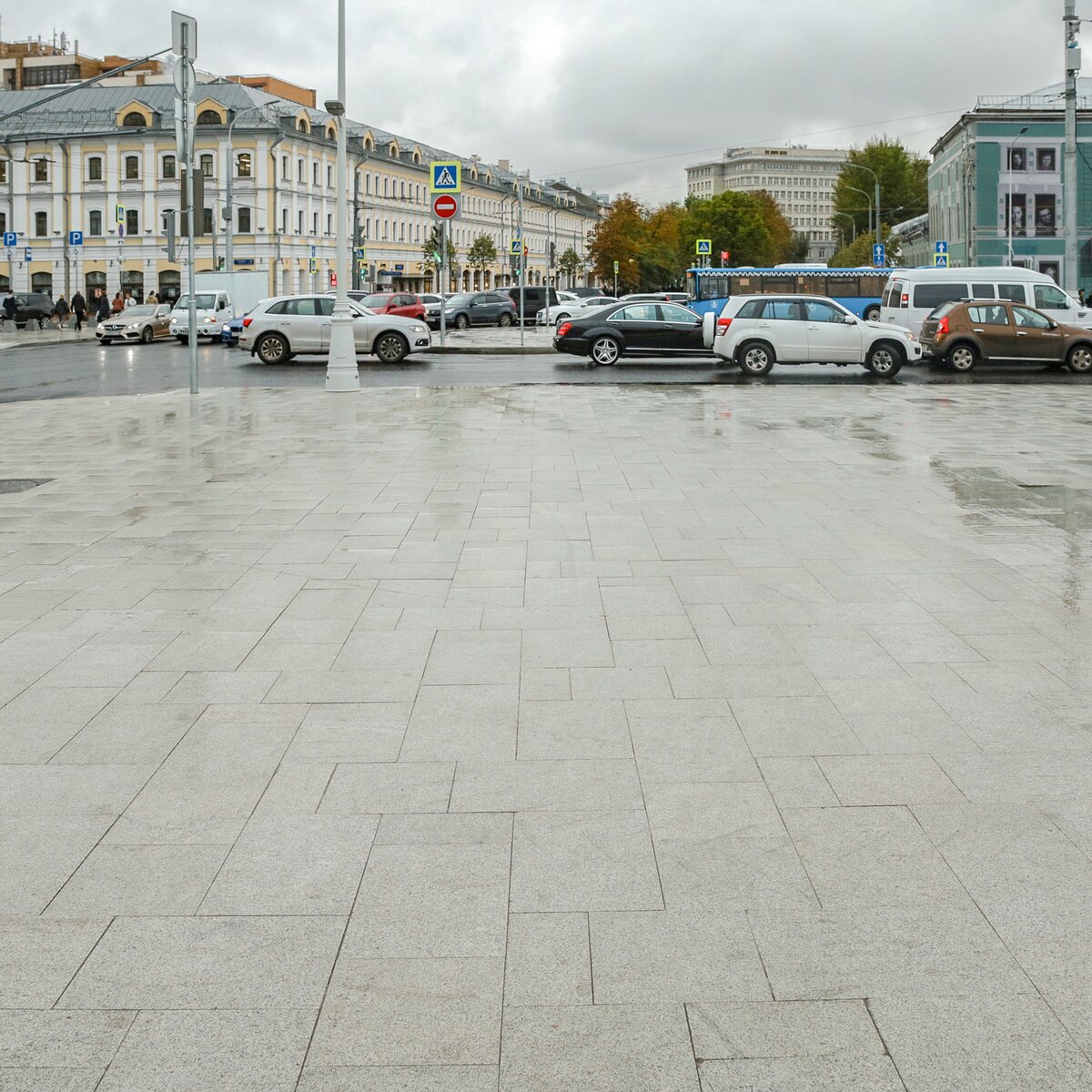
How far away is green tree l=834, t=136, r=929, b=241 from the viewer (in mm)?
131625

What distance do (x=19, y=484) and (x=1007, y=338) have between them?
73.6ft

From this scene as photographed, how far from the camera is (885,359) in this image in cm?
2873

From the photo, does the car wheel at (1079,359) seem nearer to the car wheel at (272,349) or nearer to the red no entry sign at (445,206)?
the red no entry sign at (445,206)

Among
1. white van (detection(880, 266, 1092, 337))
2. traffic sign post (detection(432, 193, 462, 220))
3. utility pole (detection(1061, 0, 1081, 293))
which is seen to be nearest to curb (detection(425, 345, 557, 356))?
traffic sign post (detection(432, 193, 462, 220))

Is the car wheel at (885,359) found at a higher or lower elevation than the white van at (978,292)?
lower

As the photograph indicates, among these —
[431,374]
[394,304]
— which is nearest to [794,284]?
[394,304]

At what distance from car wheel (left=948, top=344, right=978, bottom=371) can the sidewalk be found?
2011cm

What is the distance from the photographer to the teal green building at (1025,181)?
8038 centimetres

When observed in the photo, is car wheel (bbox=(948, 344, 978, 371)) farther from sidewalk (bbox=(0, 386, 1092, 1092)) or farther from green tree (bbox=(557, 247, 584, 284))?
green tree (bbox=(557, 247, 584, 284))

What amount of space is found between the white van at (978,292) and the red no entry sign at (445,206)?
10576 mm

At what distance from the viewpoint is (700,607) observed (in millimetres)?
7598

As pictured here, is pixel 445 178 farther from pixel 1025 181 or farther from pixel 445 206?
pixel 1025 181

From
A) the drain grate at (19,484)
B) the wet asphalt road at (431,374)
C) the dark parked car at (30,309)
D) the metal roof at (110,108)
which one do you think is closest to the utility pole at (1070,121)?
the wet asphalt road at (431,374)

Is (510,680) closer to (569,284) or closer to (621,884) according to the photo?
(621,884)
